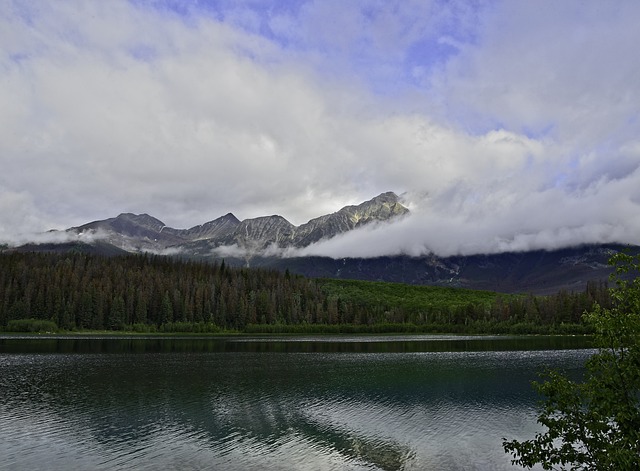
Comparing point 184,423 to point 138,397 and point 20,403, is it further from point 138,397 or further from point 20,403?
point 20,403

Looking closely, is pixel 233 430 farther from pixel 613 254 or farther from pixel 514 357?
pixel 514 357

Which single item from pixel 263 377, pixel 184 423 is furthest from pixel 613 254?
pixel 263 377

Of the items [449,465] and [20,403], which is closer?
[449,465]

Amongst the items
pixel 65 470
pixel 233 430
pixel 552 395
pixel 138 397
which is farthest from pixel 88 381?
pixel 552 395

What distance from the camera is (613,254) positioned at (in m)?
24.9

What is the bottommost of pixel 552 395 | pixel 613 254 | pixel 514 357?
pixel 514 357

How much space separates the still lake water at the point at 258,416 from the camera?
41188 millimetres

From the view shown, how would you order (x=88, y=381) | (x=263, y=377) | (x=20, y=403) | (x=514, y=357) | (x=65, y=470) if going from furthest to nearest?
(x=514, y=357), (x=263, y=377), (x=88, y=381), (x=20, y=403), (x=65, y=470)

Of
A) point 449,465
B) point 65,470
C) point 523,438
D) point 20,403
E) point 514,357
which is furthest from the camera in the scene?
point 514,357

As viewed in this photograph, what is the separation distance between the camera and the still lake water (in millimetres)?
41188

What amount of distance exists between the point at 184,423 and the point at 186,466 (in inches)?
573

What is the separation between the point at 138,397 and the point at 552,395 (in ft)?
185

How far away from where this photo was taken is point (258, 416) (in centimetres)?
5728

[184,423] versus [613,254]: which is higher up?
[613,254]
